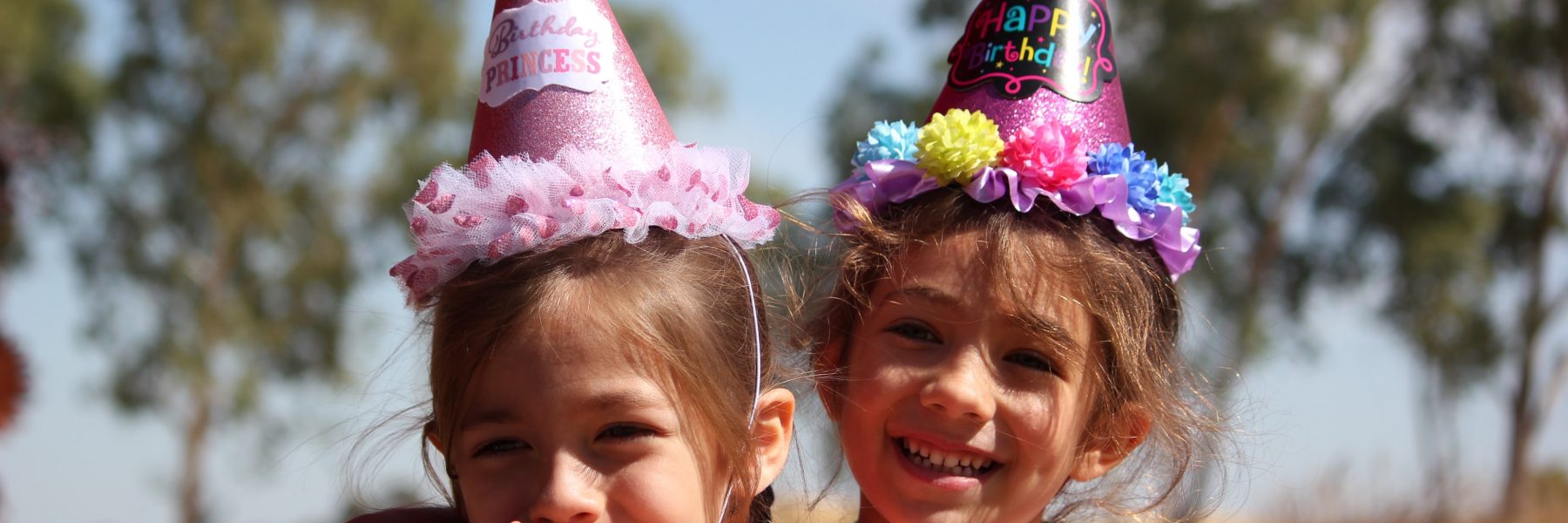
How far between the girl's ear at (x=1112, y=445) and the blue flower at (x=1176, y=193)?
41 cm

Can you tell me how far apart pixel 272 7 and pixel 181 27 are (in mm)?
1021


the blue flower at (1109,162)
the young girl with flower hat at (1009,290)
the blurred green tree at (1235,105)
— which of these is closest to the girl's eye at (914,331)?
the young girl with flower hat at (1009,290)

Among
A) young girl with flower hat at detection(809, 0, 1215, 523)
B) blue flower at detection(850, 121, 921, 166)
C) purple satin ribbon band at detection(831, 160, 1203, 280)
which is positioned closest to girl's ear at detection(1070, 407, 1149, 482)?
young girl with flower hat at detection(809, 0, 1215, 523)

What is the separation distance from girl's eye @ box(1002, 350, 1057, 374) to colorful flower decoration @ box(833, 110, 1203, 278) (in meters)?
0.28

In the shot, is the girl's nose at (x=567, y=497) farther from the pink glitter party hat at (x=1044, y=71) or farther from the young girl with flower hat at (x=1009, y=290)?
the pink glitter party hat at (x=1044, y=71)

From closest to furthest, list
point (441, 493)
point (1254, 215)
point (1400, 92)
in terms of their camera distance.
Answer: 1. point (441, 493)
2. point (1400, 92)
3. point (1254, 215)

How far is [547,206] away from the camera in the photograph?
2135 mm

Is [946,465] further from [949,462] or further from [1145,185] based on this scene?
[1145,185]

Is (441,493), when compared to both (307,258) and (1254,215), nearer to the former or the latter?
(307,258)

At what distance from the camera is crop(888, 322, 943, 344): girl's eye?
2641mm

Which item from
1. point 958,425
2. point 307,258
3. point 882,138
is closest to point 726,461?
point 958,425

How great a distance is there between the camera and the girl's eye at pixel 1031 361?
2.62m

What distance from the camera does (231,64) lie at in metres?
16.1

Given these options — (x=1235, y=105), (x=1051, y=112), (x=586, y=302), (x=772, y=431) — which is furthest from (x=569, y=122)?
(x=1235, y=105)
